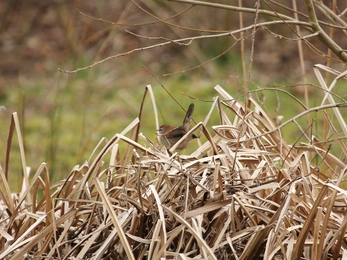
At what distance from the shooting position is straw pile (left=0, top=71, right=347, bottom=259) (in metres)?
Result: 1.51

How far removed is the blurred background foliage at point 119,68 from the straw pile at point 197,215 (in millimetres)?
3422

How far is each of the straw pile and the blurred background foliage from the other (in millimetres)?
3422

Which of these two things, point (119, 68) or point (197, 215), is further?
point (119, 68)

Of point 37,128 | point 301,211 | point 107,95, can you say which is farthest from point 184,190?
point 107,95

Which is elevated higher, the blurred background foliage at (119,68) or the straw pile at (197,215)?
the straw pile at (197,215)

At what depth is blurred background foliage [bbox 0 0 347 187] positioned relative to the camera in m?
5.94

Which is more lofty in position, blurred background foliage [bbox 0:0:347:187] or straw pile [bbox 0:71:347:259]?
straw pile [bbox 0:71:347:259]

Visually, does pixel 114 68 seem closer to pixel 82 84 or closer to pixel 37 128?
pixel 82 84

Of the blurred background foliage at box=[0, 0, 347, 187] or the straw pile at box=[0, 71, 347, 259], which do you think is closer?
the straw pile at box=[0, 71, 347, 259]

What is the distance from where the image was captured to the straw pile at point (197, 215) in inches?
59.5

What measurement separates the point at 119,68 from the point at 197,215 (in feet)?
20.2

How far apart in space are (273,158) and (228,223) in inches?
18.3

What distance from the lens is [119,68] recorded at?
7594mm

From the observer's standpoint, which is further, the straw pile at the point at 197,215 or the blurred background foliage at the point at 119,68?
the blurred background foliage at the point at 119,68
